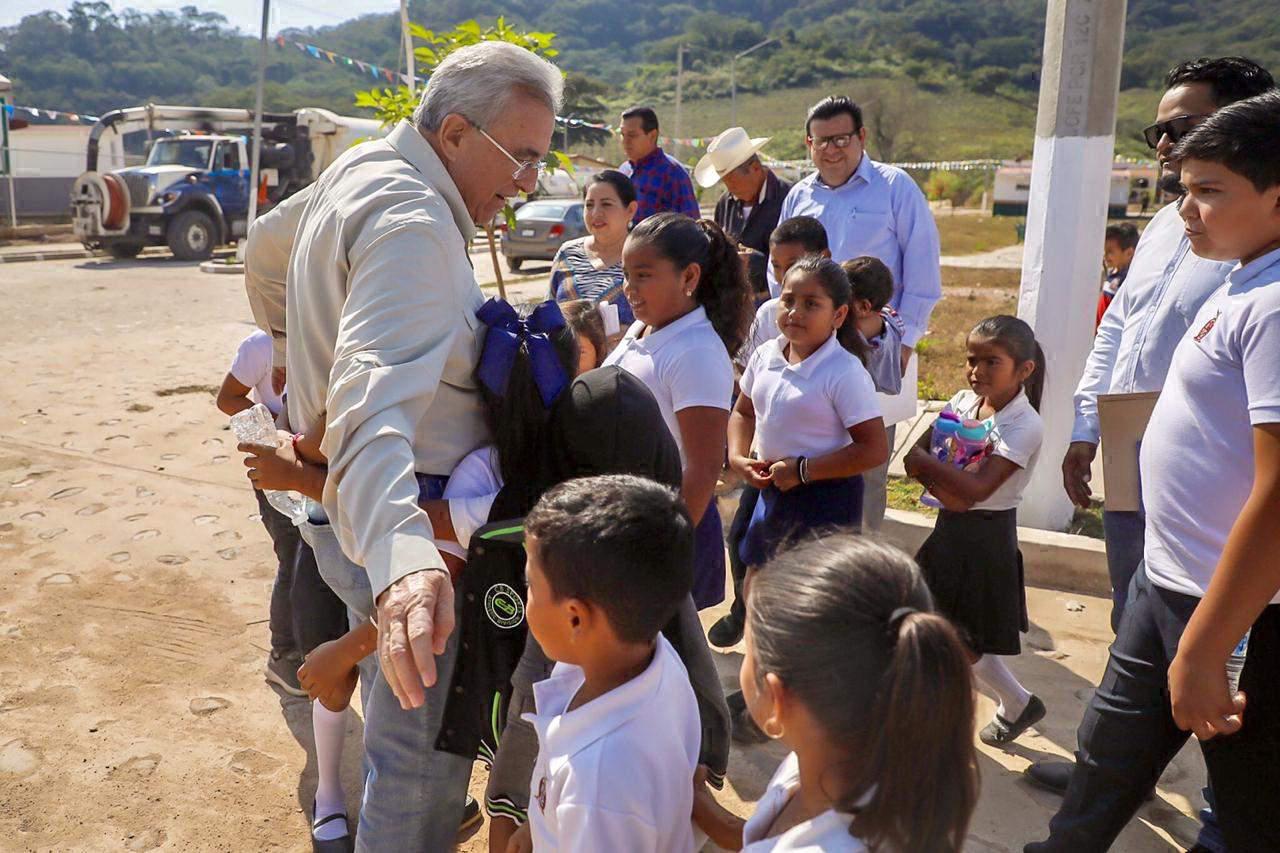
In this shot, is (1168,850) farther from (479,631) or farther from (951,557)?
(479,631)

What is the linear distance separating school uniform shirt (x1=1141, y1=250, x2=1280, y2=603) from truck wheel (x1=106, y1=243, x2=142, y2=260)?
18822mm

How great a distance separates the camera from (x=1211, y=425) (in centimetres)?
194

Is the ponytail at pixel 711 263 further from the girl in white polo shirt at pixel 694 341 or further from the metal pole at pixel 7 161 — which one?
the metal pole at pixel 7 161

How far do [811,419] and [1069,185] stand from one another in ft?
7.45

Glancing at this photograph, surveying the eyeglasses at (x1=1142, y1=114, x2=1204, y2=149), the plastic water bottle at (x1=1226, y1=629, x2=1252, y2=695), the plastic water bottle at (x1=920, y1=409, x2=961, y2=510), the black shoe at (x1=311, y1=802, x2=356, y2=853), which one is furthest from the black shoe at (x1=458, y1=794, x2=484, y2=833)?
the eyeglasses at (x1=1142, y1=114, x2=1204, y2=149)

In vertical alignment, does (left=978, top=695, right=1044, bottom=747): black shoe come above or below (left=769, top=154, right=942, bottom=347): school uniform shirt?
below

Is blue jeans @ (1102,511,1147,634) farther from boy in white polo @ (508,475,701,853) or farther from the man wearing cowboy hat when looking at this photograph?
the man wearing cowboy hat

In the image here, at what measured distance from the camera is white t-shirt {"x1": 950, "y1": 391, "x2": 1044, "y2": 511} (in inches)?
128

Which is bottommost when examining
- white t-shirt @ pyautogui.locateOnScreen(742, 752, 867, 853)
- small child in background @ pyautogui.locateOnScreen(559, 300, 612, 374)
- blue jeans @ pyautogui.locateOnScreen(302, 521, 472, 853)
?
blue jeans @ pyautogui.locateOnScreen(302, 521, 472, 853)

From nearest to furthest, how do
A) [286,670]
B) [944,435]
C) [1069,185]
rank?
[944,435]
[286,670]
[1069,185]

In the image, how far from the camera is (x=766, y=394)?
3260 millimetres

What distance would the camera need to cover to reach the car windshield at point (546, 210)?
61.7 ft

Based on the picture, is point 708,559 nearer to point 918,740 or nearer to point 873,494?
point 873,494

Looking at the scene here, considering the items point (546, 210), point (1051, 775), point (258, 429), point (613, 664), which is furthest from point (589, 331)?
point (546, 210)
